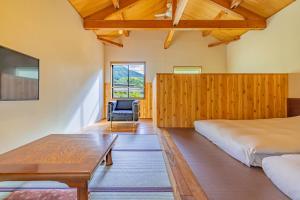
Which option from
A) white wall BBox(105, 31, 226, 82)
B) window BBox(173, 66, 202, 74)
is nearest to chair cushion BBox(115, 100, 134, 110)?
white wall BBox(105, 31, 226, 82)

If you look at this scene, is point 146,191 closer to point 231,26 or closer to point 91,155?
point 91,155

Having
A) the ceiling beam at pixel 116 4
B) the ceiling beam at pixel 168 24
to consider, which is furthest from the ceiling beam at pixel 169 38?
the ceiling beam at pixel 116 4

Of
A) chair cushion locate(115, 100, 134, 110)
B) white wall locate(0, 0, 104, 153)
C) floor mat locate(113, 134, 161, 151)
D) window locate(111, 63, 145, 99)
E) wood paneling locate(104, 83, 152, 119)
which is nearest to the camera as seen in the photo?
white wall locate(0, 0, 104, 153)

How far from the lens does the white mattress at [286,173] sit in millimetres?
1689

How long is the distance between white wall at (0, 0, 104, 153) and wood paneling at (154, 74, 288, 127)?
78.5 inches

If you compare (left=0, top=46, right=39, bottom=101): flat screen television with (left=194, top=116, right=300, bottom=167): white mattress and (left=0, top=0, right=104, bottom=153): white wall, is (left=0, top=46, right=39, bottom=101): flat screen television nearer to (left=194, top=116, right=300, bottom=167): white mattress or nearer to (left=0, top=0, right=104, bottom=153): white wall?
(left=0, top=0, right=104, bottom=153): white wall

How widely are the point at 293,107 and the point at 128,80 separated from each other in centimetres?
548

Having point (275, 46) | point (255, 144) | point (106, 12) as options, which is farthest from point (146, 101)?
point (255, 144)

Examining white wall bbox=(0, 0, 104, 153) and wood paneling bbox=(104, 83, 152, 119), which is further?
wood paneling bbox=(104, 83, 152, 119)

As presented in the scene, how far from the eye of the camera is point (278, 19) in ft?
18.6

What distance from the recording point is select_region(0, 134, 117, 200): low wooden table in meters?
1.50

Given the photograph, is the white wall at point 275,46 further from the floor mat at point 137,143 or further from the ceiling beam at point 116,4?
the ceiling beam at point 116,4

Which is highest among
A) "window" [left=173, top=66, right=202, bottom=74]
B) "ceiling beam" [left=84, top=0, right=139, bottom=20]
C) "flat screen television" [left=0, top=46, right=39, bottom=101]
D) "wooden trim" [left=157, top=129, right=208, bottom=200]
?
"ceiling beam" [left=84, top=0, right=139, bottom=20]

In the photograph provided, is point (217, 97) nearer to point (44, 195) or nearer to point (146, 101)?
point (146, 101)
